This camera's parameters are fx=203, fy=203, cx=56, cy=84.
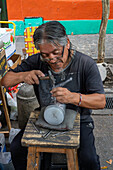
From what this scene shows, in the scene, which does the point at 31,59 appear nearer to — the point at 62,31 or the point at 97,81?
the point at 62,31

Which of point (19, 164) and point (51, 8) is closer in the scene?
point (19, 164)

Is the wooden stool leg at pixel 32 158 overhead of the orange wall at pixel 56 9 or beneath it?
beneath

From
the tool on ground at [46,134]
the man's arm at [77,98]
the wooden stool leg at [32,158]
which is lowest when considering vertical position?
the wooden stool leg at [32,158]

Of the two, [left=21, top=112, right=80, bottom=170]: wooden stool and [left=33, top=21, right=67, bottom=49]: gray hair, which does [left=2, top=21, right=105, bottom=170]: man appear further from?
[left=21, top=112, right=80, bottom=170]: wooden stool

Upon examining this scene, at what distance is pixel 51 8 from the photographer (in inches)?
346

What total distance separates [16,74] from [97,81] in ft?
2.86

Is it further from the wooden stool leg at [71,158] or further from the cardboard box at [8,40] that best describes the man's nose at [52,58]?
the cardboard box at [8,40]

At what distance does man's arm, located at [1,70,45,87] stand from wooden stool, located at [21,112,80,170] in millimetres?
465

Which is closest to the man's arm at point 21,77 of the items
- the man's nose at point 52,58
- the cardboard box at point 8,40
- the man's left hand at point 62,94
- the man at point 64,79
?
the man at point 64,79

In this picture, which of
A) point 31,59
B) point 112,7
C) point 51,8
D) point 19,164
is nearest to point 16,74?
point 31,59

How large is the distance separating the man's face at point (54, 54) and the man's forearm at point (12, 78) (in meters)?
0.35

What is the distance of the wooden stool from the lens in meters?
1.67

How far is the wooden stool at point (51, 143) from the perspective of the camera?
1670 millimetres

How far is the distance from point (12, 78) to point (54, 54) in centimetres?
61
